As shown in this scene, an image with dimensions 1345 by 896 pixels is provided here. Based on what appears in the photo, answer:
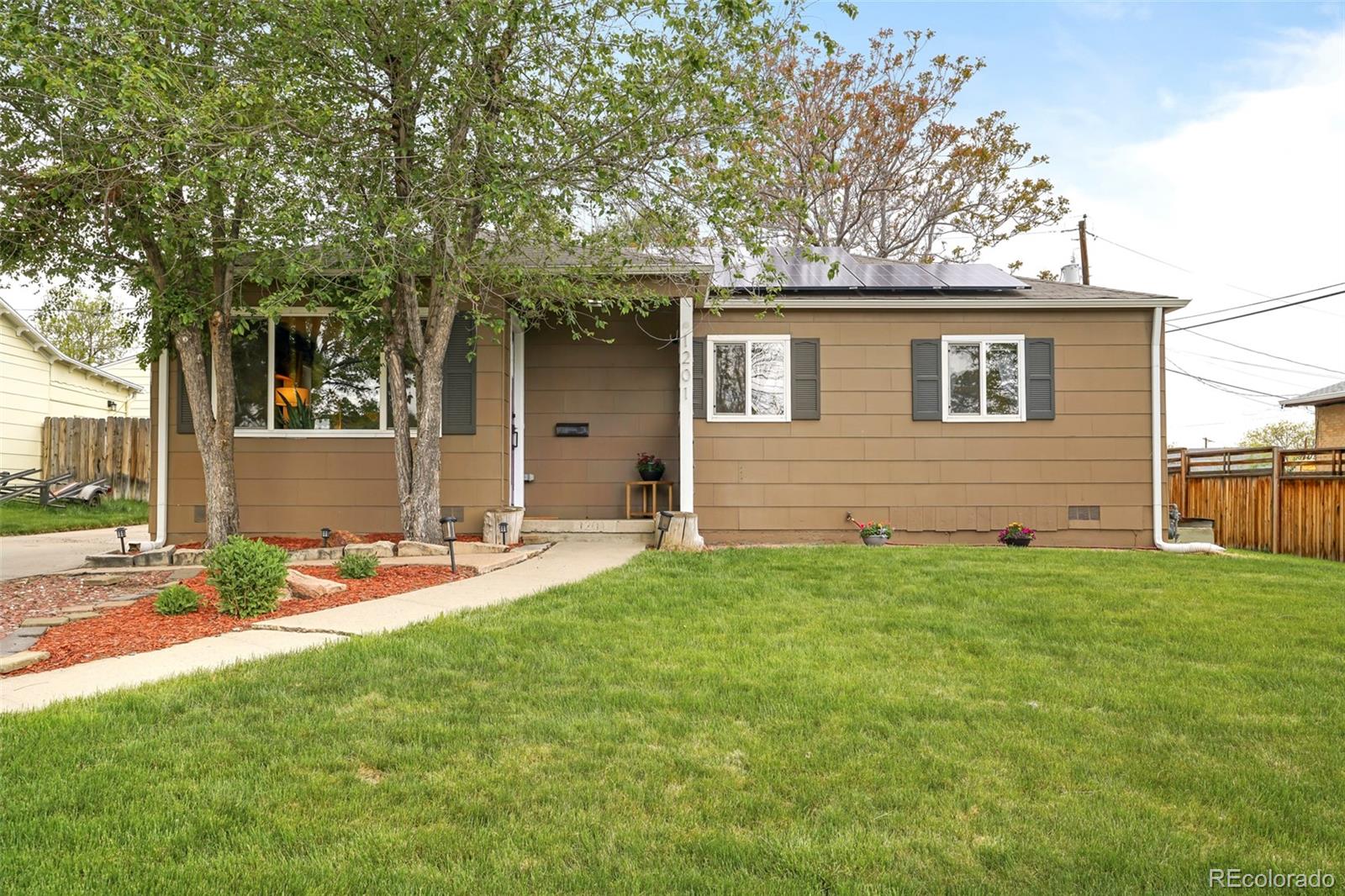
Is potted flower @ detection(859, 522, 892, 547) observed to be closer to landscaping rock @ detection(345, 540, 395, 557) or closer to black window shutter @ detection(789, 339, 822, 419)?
black window shutter @ detection(789, 339, 822, 419)

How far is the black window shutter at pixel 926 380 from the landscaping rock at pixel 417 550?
5645mm

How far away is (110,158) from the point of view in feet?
20.6

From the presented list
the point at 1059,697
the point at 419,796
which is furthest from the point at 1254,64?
the point at 419,796

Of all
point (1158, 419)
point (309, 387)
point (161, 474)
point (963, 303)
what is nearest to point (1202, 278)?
point (1158, 419)

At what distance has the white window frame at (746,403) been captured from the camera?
959 cm

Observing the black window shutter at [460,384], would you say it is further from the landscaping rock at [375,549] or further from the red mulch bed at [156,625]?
the red mulch bed at [156,625]

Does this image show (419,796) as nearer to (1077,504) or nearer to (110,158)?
(110,158)

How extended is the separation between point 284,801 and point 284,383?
24.8 feet

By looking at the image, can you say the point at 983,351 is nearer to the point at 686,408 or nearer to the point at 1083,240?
the point at 686,408

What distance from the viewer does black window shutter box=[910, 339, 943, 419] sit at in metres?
9.64

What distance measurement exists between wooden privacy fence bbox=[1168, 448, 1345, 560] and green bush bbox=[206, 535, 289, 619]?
11989mm

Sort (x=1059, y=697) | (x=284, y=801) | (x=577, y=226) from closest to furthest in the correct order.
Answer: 1. (x=284, y=801)
2. (x=1059, y=697)
3. (x=577, y=226)

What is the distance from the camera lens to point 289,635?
4543 mm

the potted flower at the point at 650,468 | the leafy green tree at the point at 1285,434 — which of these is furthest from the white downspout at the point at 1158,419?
the leafy green tree at the point at 1285,434
